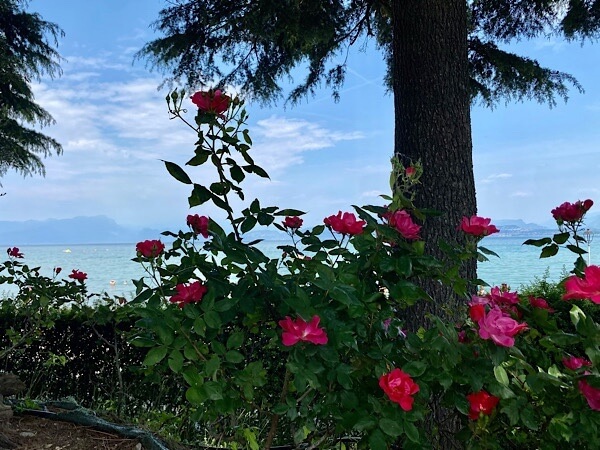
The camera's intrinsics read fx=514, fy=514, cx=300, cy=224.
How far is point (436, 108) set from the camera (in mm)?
3088

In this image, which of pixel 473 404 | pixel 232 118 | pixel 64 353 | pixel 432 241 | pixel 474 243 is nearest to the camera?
pixel 473 404

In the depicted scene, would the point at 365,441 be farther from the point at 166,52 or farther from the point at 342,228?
the point at 166,52

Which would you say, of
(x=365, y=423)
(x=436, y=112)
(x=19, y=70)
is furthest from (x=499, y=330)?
(x=19, y=70)

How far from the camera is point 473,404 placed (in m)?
1.25

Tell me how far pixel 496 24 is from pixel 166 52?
2.96m

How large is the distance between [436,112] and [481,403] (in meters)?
2.19

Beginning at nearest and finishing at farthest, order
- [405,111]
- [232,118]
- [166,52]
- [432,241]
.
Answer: [232,118] < [432,241] < [405,111] < [166,52]

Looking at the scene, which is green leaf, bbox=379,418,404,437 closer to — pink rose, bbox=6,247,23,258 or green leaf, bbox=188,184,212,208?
green leaf, bbox=188,184,212,208

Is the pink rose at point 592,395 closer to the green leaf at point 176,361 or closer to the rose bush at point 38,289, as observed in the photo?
the green leaf at point 176,361

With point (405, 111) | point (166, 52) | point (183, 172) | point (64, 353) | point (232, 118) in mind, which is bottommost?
point (64, 353)

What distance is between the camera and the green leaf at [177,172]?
1.27 metres

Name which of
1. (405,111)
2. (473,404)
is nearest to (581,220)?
(473,404)

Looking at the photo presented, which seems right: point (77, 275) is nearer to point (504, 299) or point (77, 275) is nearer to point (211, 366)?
point (211, 366)

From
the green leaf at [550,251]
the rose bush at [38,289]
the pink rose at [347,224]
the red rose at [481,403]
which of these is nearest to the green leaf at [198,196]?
the pink rose at [347,224]
